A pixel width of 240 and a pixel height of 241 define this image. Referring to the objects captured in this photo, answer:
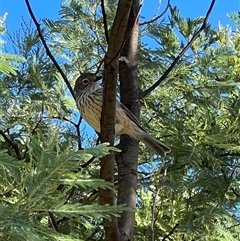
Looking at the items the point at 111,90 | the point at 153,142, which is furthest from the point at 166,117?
the point at 111,90

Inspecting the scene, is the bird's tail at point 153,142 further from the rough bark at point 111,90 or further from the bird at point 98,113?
the rough bark at point 111,90

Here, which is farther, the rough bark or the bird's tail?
the bird's tail

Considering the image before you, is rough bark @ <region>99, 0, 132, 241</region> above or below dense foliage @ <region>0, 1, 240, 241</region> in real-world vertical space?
below

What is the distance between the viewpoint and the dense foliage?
228 cm

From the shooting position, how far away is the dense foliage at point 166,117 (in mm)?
2275

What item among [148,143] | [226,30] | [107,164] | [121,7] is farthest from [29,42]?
[121,7]

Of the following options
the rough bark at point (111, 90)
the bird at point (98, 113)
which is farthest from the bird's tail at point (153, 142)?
the rough bark at point (111, 90)

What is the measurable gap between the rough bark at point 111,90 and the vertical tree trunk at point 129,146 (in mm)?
257

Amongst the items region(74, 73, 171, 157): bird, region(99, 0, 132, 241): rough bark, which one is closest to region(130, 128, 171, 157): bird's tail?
region(74, 73, 171, 157): bird

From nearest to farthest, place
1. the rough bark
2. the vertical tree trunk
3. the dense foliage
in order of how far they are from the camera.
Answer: the rough bark → the vertical tree trunk → the dense foliage

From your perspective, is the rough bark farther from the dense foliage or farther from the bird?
the bird

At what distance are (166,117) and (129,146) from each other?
318 mm

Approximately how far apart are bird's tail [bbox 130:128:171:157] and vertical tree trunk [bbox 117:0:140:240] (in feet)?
0.15

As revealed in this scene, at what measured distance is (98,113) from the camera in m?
2.75
